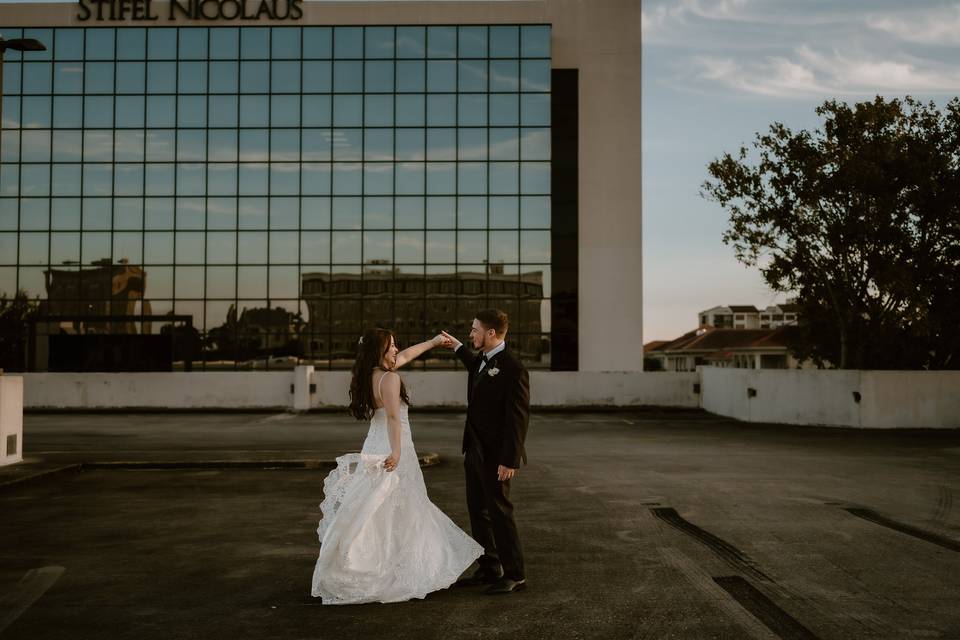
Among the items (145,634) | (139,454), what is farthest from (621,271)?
(145,634)

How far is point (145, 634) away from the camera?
17.2 feet

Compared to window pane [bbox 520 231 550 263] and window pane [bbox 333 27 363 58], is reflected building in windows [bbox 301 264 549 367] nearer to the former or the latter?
window pane [bbox 520 231 550 263]

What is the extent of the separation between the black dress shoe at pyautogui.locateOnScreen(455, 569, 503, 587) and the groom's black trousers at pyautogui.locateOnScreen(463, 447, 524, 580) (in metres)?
0.04

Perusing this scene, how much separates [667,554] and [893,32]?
18.4m

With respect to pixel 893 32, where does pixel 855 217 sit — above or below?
below

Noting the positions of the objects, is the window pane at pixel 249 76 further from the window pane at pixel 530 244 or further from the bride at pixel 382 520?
the bride at pixel 382 520

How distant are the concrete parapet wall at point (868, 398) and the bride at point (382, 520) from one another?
17.8 meters

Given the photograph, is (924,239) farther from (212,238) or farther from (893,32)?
(212,238)

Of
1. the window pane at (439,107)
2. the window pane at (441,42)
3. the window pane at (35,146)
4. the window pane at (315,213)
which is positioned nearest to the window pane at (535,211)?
the window pane at (439,107)

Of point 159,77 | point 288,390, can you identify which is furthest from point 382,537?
point 159,77

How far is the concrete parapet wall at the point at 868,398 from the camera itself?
70.4ft

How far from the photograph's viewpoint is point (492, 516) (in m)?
6.22

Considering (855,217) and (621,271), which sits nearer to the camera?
(855,217)

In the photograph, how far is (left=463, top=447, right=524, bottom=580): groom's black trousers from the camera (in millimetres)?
6168
